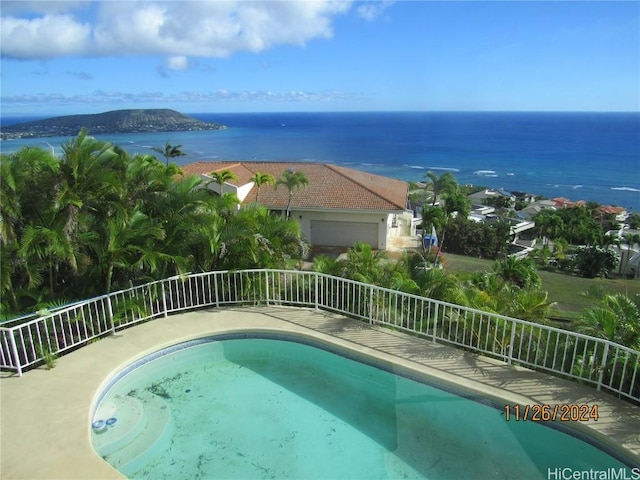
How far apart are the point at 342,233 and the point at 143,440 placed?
1641 cm

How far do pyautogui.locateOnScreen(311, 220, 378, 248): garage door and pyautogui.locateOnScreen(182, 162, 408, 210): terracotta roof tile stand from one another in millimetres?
1108

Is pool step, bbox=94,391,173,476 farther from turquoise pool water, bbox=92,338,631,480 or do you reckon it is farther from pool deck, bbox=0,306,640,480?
pool deck, bbox=0,306,640,480

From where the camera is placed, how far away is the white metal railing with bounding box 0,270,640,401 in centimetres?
678

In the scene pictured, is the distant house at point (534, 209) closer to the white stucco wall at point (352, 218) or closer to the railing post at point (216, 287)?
the white stucco wall at point (352, 218)

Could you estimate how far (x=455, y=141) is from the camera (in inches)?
6836

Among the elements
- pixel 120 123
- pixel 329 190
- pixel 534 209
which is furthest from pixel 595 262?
pixel 120 123

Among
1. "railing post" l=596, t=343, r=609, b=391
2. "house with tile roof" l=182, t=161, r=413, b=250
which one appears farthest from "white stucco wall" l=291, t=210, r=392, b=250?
"railing post" l=596, t=343, r=609, b=391

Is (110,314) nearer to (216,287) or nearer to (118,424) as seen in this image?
(216,287)

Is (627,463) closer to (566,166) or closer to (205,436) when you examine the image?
(205,436)

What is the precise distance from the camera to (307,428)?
663 cm

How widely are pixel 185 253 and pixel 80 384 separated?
10.6 ft

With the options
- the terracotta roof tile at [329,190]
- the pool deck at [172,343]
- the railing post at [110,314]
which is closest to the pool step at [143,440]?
the pool deck at [172,343]

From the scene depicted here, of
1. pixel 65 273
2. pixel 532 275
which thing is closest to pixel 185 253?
pixel 65 273
